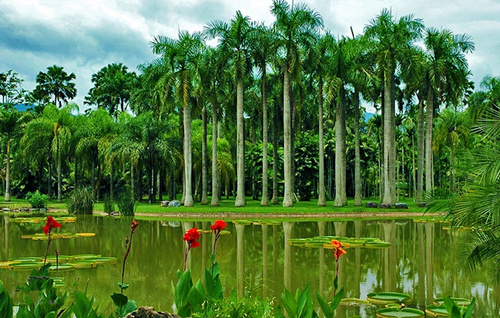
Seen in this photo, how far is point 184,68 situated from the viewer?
34812 mm

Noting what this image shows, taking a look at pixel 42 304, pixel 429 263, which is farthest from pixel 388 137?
pixel 42 304

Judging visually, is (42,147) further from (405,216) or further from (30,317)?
(30,317)

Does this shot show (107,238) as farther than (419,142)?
No

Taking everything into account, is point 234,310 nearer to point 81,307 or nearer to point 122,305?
point 122,305

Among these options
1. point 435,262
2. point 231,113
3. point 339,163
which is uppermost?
point 231,113

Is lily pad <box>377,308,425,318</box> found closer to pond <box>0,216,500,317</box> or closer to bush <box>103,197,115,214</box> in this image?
pond <box>0,216,500,317</box>

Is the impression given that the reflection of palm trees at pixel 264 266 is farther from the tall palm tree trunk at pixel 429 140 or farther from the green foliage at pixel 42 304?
the tall palm tree trunk at pixel 429 140

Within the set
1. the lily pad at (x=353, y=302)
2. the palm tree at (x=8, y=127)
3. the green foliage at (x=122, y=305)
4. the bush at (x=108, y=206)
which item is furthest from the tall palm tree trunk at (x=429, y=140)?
the green foliage at (x=122, y=305)

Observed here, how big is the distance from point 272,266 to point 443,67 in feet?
Result: 95.0

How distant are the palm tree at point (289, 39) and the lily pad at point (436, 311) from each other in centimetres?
2556

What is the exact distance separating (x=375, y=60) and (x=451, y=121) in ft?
52.4

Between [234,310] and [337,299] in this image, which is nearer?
[234,310]

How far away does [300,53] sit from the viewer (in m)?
34.7

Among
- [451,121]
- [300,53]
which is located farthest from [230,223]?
[451,121]
